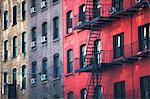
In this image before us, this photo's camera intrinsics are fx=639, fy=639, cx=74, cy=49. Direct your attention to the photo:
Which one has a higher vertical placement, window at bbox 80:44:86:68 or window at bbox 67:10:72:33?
window at bbox 67:10:72:33

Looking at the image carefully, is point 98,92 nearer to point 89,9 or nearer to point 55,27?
point 89,9

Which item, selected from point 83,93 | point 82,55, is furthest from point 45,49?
point 83,93

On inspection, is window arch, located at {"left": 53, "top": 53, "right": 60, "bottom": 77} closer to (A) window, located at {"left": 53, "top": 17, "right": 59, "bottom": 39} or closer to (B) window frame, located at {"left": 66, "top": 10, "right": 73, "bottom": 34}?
(A) window, located at {"left": 53, "top": 17, "right": 59, "bottom": 39}

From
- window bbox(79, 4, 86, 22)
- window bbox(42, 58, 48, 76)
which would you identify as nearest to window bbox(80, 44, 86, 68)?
window bbox(79, 4, 86, 22)

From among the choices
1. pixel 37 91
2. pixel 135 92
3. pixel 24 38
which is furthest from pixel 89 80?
pixel 24 38

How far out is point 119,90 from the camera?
156ft

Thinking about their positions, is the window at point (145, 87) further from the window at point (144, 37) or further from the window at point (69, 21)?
the window at point (69, 21)

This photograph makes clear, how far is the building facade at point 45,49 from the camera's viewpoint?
5816 cm

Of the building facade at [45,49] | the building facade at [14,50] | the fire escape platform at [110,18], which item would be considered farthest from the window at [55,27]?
the building facade at [14,50]

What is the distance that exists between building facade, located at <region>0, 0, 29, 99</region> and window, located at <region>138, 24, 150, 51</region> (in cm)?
2224

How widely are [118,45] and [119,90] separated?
3400 mm

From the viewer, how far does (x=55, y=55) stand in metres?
58.7

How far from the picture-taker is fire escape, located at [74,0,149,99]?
1881 inches

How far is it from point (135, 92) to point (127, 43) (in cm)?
378
